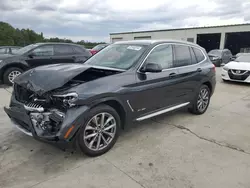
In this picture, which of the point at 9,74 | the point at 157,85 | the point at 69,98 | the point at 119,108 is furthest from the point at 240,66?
the point at 9,74

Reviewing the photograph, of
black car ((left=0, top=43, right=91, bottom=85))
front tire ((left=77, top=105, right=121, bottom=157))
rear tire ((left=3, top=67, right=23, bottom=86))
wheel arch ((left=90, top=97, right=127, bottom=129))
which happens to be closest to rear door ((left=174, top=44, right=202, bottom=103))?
wheel arch ((left=90, top=97, right=127, bottom=129))

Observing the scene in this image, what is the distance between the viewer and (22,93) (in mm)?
3340

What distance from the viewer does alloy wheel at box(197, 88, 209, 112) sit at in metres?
5.06

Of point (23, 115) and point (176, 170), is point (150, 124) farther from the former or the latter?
point (23, 115)

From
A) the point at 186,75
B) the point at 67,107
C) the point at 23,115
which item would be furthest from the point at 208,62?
the point at 23,115

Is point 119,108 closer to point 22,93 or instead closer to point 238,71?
point 22,93

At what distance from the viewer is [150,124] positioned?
448 centimetres

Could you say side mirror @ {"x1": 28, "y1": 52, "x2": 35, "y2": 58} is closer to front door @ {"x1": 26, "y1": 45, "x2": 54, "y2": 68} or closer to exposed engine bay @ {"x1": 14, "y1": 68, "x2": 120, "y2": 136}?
front door @ {"x1": 26, "y1": 45, "x2": 54, "y2": 68}

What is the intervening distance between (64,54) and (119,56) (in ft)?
18.6

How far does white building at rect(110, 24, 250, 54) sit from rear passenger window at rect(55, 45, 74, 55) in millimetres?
25762

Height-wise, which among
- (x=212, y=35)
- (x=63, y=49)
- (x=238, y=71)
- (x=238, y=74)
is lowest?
(x=238, y=74)

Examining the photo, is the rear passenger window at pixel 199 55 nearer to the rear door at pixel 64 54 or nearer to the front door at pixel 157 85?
the front door at pixel 157 85

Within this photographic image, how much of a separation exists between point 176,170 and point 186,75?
216cm

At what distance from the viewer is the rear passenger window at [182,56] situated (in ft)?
14.3
